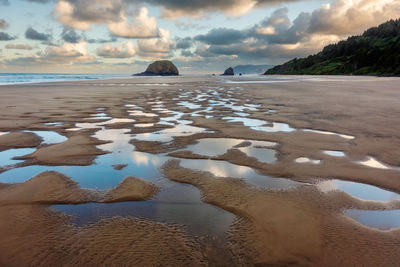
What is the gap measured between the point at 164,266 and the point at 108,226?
1005 mm

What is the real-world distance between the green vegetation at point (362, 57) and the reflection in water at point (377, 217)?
81.3m

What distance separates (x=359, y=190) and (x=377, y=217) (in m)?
0.86

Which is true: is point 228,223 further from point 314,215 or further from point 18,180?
point 18,180

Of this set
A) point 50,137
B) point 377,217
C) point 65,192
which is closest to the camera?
point 377,217

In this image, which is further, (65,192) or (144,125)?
(144,125)

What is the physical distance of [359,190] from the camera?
416 centimetres

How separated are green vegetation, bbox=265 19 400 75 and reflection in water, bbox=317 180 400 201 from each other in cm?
8048

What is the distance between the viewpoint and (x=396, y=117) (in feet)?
32.7

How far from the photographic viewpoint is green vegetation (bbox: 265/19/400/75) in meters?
81.1

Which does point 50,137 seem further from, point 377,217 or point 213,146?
point 377,217

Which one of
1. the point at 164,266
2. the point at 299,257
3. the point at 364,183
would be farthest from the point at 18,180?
the point at 364,183

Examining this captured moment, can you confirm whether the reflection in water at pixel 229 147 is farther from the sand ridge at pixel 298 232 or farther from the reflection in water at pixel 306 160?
the sand ridge at pixel 298 232

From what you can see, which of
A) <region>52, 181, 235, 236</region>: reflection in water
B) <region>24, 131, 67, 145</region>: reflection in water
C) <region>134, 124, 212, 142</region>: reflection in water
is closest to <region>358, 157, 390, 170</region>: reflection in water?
<region>52, 181, 235, 236</region>: reflection in water

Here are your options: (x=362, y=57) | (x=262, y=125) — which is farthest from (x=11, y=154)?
(x=362, y=57)
